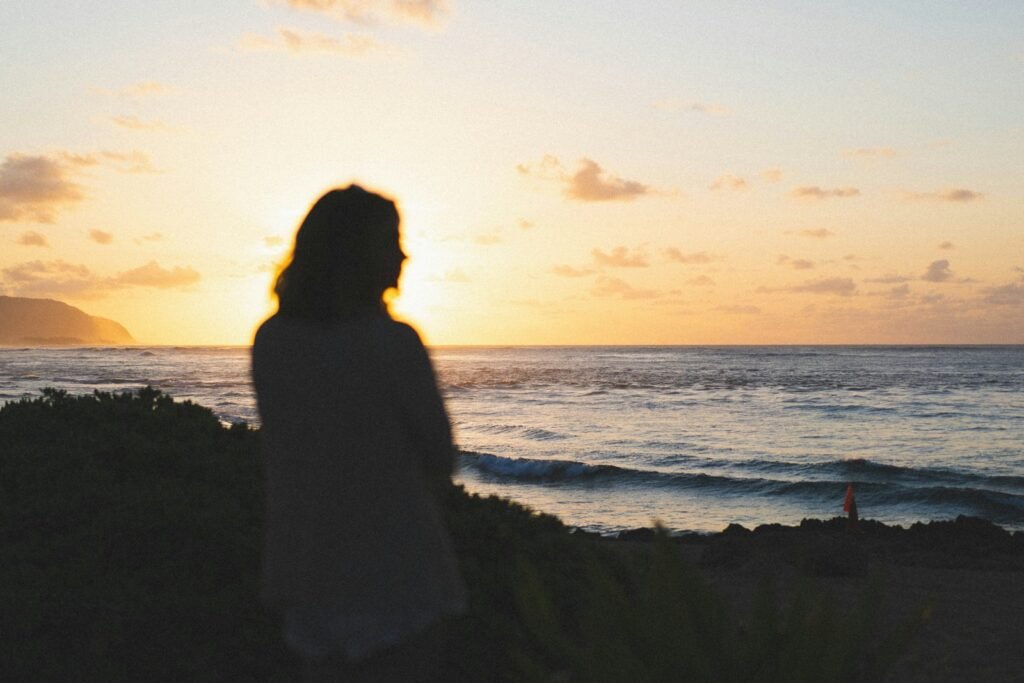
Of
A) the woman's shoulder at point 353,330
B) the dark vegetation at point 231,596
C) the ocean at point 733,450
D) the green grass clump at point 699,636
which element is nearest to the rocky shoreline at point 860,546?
the ocean at point 733,450

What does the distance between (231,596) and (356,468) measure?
274cm

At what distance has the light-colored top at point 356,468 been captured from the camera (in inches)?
80.9

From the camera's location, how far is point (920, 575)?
10.7 metres

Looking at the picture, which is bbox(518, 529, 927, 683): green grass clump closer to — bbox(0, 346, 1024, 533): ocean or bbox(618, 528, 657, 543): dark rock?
bbox(0, 346, 1024, 533): ocean

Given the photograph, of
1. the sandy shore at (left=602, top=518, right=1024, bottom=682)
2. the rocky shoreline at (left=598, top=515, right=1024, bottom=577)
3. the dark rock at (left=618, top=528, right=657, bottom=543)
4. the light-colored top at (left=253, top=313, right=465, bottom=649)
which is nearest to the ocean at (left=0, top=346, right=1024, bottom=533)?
the dark rock at (left=618, top=528, right=657, bottom=543)

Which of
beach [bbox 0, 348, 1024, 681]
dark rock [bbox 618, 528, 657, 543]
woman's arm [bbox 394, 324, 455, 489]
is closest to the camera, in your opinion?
woman's arm [bbox 394, 324, 455, 489]

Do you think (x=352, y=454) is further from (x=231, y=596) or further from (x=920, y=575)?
(x=920, y=575)

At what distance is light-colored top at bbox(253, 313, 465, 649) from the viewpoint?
205 centimetres

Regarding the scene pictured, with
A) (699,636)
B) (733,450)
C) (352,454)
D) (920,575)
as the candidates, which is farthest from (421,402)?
(733,450)

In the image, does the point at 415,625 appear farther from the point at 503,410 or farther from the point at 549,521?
the point at 503,410

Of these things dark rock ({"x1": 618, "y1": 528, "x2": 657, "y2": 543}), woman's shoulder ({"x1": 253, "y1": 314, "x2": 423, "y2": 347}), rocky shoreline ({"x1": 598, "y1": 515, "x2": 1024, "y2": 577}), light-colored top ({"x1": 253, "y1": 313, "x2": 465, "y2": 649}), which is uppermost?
woman's shoulder ({"x1": 253, "y1": 314, "x2": 423, "y2": 347})

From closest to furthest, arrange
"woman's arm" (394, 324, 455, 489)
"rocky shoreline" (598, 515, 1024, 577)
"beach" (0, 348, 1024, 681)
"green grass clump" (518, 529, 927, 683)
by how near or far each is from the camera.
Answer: "woman's arm" (394, 324, 455, 489)
"green grass clump" (518, 529, 927, 683)
"beach" (0, 348, 1024, 681)
"rocky shoreline" (598, 515, 1024, 577)

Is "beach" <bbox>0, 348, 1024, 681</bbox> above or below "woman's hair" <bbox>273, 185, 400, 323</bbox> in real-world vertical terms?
below

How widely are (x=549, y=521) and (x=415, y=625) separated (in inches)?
141
